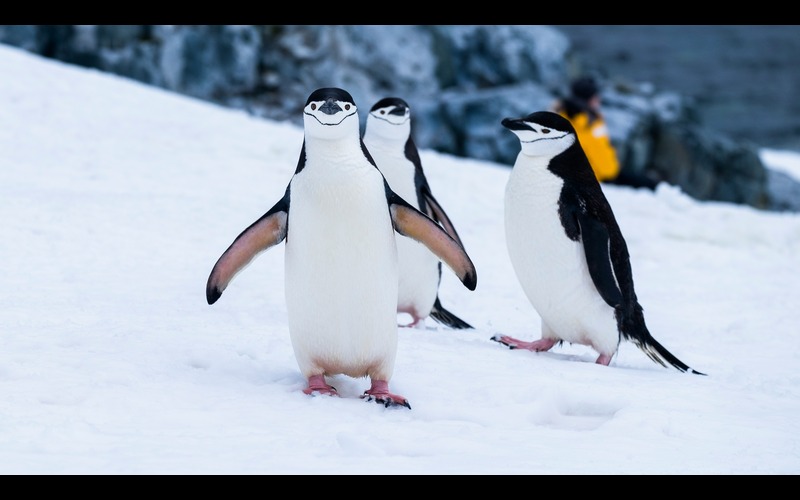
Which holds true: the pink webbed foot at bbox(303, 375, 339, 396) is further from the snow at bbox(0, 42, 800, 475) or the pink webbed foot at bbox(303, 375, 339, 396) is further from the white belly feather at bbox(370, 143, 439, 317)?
the white belly feather at bbox(370, 143, 439, 317)

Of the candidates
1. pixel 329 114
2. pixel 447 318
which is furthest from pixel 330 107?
pixel 447 318

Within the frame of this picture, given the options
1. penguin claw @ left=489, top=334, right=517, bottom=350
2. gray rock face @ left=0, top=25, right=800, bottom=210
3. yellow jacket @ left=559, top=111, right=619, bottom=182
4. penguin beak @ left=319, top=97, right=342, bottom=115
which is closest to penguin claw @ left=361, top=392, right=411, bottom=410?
penguin beak @ left=319, top=97, right=342, bottom=115

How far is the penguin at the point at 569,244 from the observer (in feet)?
13.0

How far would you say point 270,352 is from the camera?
3.57 meters

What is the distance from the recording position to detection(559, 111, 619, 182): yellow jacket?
833 centimetres

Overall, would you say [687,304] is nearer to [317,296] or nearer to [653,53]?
[317,296]

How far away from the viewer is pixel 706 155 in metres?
16.7

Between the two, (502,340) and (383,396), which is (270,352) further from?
(502,340)

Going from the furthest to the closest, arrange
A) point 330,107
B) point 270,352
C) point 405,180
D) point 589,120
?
point 589,120, point 405,180, point 270,352, point 330,107

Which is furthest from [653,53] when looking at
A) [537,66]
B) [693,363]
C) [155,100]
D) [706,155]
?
[693,363]

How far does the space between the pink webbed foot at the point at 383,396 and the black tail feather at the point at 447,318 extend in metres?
1.58

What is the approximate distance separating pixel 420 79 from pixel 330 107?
51.0 ft

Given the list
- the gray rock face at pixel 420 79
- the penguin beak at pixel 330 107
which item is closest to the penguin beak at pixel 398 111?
the penguin beak at pixel 330 107
